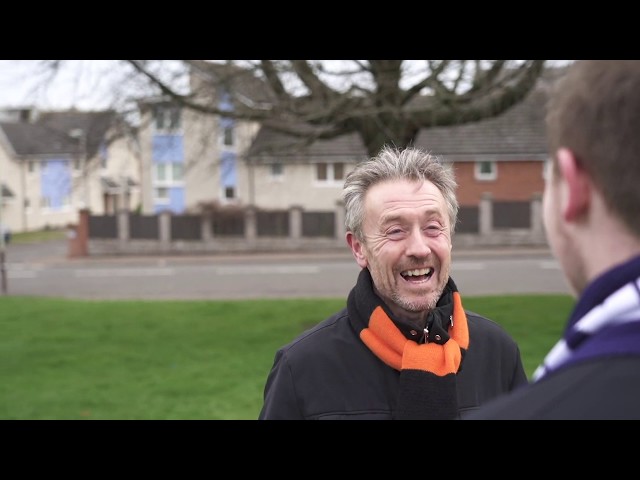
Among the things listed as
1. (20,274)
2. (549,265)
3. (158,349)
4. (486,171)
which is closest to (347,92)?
(158,349)

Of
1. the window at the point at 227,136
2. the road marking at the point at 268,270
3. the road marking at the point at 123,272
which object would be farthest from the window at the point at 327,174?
the window at the point at 227,136

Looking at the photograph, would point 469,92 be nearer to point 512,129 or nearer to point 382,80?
point 382,80

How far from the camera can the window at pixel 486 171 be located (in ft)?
119

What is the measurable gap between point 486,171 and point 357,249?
114 feet

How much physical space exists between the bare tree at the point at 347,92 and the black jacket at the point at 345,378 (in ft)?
21.9

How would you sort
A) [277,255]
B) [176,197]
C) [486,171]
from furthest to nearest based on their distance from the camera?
1. [176,197]
2. [486,171]
3. [277,255]

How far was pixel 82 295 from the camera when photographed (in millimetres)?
19391

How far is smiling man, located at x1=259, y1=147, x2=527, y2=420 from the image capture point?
7.54 feet

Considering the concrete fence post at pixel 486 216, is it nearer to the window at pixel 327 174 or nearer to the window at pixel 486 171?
the window at pixel 486 171

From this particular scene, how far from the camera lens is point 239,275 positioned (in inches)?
904

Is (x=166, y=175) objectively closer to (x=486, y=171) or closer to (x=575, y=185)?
(x=486, y=171)

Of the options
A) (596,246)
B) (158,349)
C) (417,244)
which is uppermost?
(596,246)

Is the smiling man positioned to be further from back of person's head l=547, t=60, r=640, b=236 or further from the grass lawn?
the grass lawn

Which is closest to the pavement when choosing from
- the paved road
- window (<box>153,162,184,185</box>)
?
the paved road
